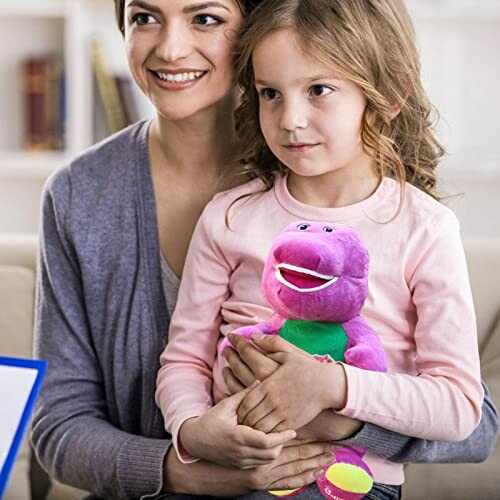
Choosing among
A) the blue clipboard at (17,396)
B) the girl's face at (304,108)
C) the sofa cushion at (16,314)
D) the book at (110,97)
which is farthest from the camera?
the book at (110,97)

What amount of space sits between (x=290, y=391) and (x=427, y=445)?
0.24 metres

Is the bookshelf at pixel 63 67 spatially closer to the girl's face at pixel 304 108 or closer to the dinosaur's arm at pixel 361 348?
the girl's face at pixel 304 108

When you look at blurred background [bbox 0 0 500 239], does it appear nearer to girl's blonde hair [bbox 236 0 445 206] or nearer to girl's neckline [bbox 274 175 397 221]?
girl's blonde hair [bbox 236 0 445 206]

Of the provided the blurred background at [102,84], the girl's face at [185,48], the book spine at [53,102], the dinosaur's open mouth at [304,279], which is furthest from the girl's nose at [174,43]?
the book spine at [53,102]

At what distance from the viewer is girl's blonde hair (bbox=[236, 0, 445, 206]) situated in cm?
134

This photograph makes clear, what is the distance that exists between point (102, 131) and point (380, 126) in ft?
6.81

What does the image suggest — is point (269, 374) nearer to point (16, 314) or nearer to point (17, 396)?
point (17, 396)

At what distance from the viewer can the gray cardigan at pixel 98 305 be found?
160 centimetres

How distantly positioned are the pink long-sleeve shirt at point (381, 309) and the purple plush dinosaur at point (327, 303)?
0.04 metres

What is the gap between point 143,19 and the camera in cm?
153

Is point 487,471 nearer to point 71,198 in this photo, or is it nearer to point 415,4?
point 71,198

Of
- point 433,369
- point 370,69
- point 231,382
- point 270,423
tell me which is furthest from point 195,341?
A: point 370,69

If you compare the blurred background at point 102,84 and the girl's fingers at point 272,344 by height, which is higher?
the blurred background at point 102,84

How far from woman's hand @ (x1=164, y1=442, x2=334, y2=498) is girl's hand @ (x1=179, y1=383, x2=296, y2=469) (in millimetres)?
37
